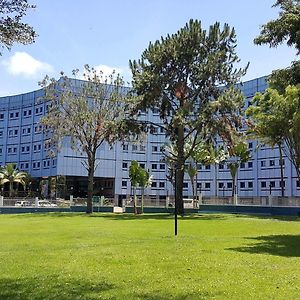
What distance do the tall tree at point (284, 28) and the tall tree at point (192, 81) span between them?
69.0ft

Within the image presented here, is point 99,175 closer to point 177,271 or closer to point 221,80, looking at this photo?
point 221,80

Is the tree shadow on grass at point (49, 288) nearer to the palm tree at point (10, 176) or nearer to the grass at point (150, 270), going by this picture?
the grass at point (150, 270)

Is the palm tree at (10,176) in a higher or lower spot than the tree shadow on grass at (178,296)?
higher

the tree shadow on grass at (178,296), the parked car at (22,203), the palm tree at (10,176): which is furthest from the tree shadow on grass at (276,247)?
the palm tree at (10,176)

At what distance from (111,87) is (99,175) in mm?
48361

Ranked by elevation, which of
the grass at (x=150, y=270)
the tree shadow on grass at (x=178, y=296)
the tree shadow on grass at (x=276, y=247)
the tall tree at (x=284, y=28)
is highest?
the tall tree at (x=284, y=28)

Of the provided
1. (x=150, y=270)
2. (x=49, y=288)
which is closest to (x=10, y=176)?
(x=150, y=270)

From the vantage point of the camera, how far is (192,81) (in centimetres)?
4238

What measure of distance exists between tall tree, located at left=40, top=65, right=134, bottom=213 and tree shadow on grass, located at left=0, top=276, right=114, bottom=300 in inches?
1387

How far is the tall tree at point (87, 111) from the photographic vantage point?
148 feet

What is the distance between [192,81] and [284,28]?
24.8 meters

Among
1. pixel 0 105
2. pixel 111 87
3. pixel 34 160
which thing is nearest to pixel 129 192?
pixel 34 160

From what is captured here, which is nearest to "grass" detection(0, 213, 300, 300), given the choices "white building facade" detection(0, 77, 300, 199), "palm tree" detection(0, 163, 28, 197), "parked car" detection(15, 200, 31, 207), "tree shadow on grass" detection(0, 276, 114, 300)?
"tree shadow on grass" detection(0, 276, 114, 300)

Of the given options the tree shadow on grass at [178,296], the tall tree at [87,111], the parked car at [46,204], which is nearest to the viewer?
the tree shadow on grass at [178,296]
